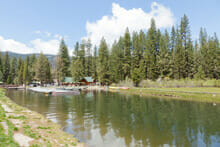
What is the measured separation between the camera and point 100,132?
1116cm

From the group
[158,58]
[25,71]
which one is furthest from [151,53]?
[25,71]

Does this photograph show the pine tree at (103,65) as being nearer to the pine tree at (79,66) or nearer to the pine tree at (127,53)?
the pine tree at (127,53)

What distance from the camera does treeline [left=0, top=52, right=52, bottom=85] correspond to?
73.5 metres

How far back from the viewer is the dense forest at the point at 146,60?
56.1 metres

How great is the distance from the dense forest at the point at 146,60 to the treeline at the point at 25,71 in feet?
1.40

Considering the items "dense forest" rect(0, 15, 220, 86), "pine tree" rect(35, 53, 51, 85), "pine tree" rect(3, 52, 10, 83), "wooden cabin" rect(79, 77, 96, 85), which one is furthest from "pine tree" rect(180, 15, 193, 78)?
"pine tree" rect(3, 52, 10, 83)

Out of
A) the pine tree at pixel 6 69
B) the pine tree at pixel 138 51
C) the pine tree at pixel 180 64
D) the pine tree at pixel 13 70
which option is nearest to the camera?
the pine tree at pixel 180 64

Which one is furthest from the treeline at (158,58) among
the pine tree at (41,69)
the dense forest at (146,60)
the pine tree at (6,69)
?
the pine tree at (6,69)

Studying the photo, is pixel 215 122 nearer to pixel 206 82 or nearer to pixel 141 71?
pixel 206 82

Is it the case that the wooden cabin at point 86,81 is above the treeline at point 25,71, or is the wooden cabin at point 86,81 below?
below

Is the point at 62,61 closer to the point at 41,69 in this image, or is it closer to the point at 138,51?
the point at 41,69

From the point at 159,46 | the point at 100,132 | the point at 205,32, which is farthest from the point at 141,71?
the point at 100,132

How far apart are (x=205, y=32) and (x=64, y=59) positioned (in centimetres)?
6709

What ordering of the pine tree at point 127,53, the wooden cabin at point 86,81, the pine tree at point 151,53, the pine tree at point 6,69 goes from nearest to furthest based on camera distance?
1. the pine tree at point 151,53
2. the pine tree at point 127,53
3. the wooden cabin at point 86,81
4. the pine tree at point 6,69
